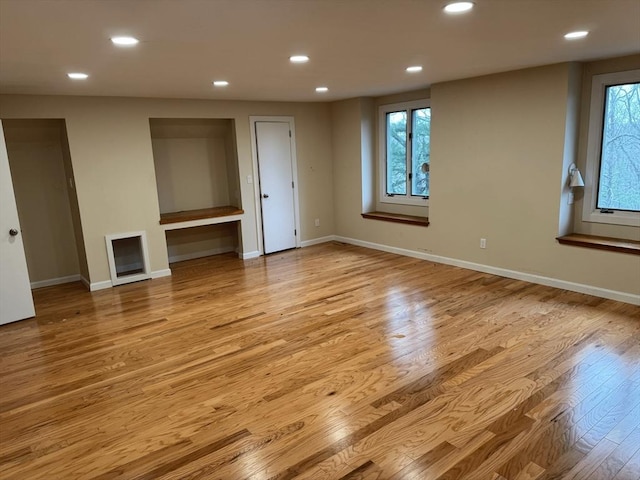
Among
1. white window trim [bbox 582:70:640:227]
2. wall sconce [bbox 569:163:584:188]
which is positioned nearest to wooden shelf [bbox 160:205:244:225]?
wall sconce [bbox 569:163:584:188]

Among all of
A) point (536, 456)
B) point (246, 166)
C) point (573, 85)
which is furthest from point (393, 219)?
point (536, 456)

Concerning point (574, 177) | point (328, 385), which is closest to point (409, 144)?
point (574, 177)

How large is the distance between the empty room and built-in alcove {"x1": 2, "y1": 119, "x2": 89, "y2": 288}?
1.0 inches

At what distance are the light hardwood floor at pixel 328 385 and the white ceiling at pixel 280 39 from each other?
219cm

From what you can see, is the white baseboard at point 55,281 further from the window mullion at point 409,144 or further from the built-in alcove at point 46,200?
the window mullion at point 409,144

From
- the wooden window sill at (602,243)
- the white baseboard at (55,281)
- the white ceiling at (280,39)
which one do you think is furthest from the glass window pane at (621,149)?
the white baseboard at (55,281)

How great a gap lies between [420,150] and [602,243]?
259cm

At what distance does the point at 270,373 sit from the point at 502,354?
167 centimetres

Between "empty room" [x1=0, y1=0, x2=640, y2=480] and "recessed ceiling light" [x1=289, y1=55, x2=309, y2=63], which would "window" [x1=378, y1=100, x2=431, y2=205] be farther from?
"recessed ceiling light" [x1=289, y1=55, x2=309, y2=63]

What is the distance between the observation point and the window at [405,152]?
5883mm

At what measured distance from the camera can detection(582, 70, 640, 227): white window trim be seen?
406 centimetres

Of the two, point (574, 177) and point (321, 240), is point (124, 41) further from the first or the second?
point (321, 240)

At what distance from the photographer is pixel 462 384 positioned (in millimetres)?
2760

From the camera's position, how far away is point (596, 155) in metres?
4.27
